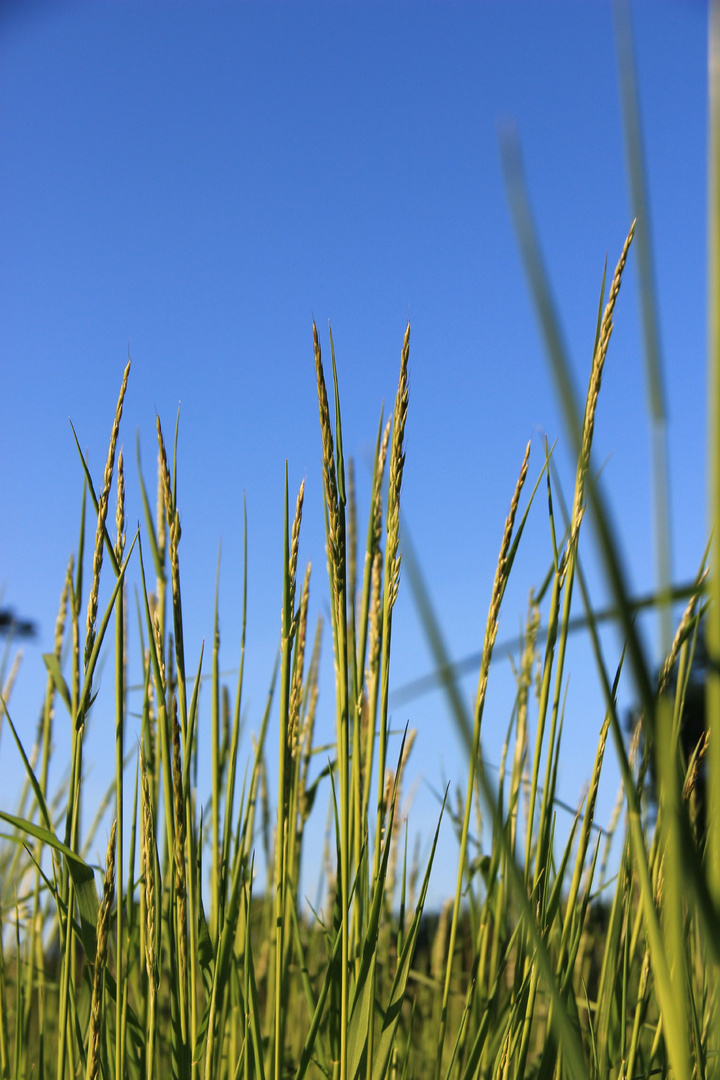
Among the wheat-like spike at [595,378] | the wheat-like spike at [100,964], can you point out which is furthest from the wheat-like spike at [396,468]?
the wheat-like spike at [100,964]

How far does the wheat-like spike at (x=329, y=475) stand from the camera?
0.72 metres

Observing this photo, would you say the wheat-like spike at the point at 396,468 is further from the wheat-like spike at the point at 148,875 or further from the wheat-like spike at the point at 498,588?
the wheat-like spike at the point at 148,875

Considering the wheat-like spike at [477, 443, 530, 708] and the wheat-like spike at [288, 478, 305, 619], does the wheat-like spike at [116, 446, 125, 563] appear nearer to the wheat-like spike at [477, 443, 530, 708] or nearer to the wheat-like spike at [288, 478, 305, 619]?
the wheat-like spike at [288, 478, 305, 619]

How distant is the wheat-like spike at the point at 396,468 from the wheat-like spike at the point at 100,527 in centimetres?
29

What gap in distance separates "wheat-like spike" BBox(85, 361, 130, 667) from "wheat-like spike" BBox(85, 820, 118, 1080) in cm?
20

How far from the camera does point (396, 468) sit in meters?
0.75

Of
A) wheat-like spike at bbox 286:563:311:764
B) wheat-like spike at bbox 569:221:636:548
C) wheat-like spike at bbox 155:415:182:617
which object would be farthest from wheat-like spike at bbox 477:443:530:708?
wheat-like spike at bbox 155:415:182:617

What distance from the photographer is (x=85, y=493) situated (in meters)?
1.06

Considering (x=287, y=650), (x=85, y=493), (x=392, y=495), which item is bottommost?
(x=287, y=650)

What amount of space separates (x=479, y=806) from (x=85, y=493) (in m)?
1.00

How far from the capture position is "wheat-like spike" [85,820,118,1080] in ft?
2.60

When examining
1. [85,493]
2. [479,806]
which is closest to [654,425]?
[85,493]

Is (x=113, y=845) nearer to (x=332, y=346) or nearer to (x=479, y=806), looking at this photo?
(x=332, y=346)

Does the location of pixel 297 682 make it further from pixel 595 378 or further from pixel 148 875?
pixel 595 378
